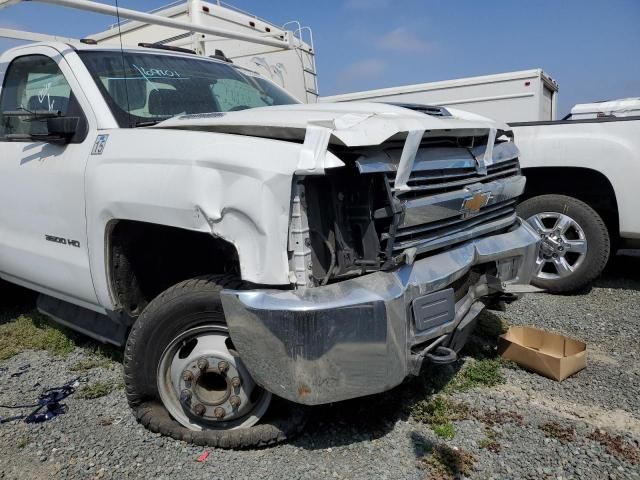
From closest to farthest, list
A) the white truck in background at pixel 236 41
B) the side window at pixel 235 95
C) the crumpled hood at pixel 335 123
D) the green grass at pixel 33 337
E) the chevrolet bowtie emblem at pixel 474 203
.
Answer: the crumpled hood at pixel 335 123
the chevrolet bowtie emblem at pixel 474 203
the side window at pixel 235 95
the green grass at pixel 33 337
the white truck in background at pixel 236 41

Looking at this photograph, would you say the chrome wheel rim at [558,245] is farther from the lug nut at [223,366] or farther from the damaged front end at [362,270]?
the lug nut at [223,366]

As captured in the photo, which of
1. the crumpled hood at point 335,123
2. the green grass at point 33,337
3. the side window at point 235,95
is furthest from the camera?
the green grass at point 33,337

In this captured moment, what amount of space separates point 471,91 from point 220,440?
790cm

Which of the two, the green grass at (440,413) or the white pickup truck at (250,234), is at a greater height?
the white pickup truck at (250,234)

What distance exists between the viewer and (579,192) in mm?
5113

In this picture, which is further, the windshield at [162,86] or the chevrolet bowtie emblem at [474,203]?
the windshield at [162,86]

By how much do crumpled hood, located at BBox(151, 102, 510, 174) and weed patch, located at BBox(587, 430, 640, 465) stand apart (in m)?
1.65

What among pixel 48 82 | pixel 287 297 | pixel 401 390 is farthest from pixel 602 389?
pixel 48 82

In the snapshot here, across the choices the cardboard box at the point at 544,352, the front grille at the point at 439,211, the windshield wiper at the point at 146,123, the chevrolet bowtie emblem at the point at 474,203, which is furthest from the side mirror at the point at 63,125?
the cardboard box at the point at 544,352

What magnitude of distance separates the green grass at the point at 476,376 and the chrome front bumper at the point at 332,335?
0.89 m

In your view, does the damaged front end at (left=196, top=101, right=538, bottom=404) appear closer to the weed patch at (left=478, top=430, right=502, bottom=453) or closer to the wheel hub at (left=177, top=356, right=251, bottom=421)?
the wheel hub at (left=177, top=356, right=251, bottom=421)

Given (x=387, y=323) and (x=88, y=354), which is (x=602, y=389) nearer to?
(x=387, y=323)

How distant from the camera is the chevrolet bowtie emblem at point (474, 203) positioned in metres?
2.77

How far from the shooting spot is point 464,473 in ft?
7.82
